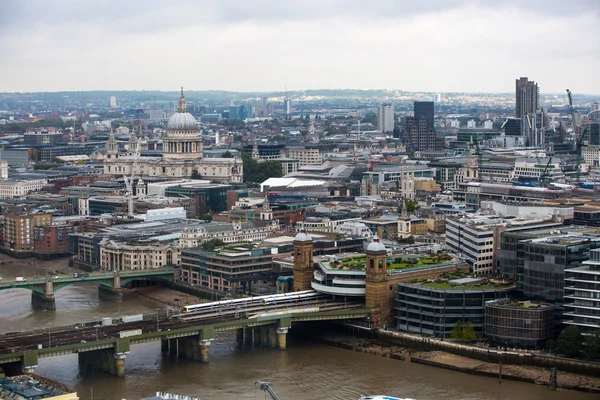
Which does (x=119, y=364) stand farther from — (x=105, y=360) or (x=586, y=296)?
(x=586, y=296)

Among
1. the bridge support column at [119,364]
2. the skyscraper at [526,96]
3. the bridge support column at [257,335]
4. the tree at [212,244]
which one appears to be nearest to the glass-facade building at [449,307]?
the bridge support column at [257,335]

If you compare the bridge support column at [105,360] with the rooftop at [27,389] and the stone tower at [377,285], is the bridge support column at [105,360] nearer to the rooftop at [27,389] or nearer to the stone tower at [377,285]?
the rooftop at [27,389]

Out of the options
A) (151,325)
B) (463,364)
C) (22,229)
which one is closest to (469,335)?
(463,364)

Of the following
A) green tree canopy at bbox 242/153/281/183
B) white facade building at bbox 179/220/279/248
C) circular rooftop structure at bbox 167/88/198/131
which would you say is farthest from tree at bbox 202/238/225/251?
circular rooftop structure at bbox 167/88/198/131

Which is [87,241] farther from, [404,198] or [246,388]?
[246,388]

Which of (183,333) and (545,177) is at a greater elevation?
(545,177)
